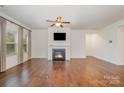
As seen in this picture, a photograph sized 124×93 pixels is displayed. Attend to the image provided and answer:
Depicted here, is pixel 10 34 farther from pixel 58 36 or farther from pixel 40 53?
pixel 40 53

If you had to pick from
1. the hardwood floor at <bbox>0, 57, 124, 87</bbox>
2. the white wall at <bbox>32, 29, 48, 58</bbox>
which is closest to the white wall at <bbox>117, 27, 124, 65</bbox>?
the hardwood floor at <bbox>0, 57, 124, 87</bbox>

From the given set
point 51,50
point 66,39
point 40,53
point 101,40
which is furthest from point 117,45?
point 40,53

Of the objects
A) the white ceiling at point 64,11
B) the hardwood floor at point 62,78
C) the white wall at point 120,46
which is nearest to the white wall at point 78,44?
the white wall at point 120,46

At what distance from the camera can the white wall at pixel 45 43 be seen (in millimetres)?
11523

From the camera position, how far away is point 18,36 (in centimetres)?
800

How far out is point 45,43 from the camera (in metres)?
11.6

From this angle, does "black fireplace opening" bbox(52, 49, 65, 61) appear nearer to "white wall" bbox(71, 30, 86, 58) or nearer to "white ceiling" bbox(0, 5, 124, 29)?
"white wall" bbox(71, 30, 86, 58)

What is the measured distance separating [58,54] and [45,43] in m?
2.02

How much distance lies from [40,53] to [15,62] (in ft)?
13.3

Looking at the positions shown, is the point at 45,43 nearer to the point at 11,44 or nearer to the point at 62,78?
the point at 11,44

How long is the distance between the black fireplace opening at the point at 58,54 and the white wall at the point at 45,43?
1641 millimetres

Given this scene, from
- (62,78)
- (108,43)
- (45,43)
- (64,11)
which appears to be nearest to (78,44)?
(45,43)

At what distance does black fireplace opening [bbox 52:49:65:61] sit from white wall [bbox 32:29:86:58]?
5.38ft
